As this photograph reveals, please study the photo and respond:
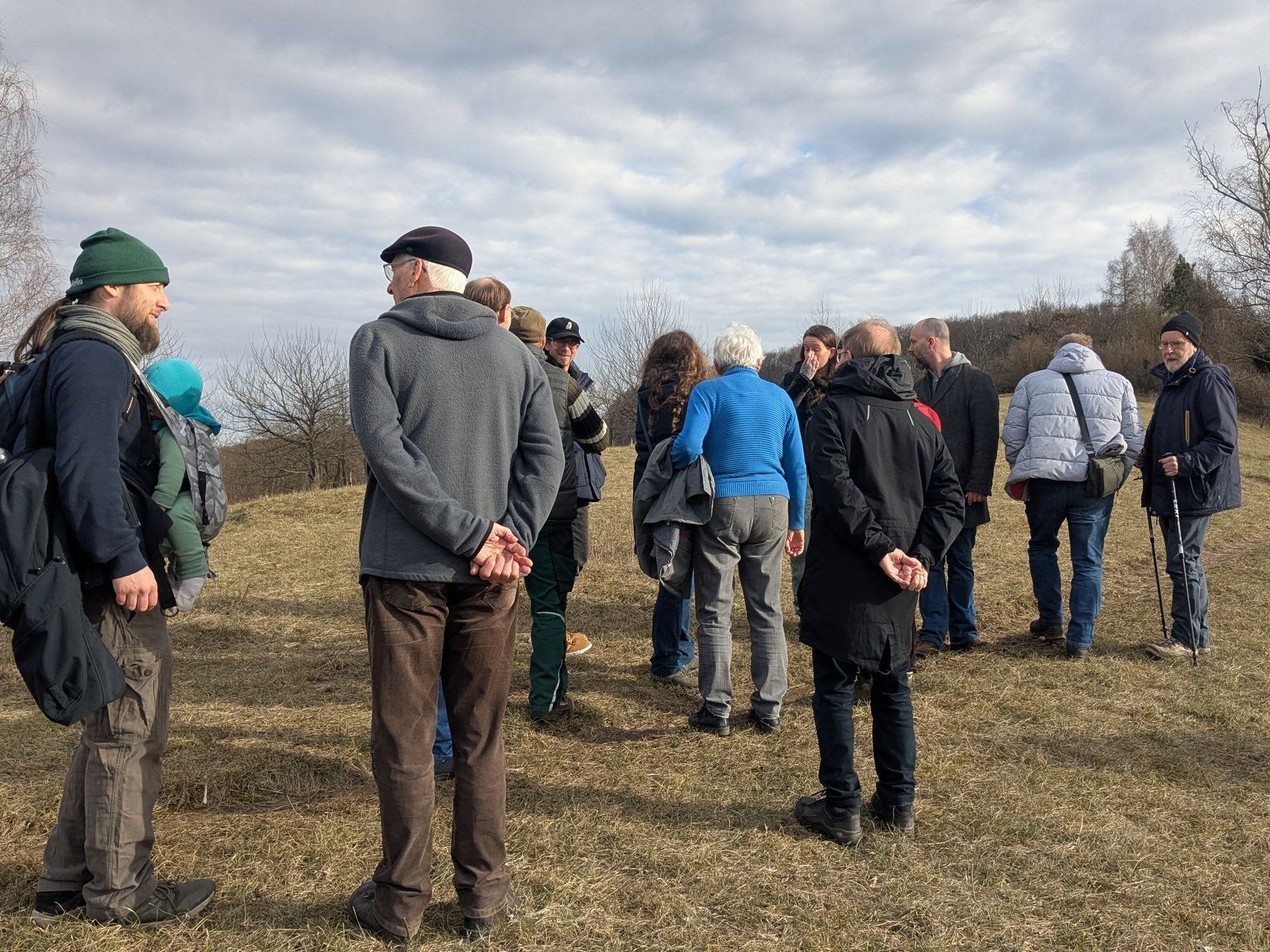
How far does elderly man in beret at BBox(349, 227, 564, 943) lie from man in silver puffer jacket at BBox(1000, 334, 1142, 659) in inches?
160

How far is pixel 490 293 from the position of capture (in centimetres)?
367

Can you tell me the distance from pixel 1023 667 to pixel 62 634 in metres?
5.18

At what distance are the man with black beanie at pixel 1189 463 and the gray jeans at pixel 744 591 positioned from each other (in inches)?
114

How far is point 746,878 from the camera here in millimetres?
3021

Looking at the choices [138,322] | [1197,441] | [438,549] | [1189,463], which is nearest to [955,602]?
[1189,463]

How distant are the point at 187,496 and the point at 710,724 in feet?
9.20

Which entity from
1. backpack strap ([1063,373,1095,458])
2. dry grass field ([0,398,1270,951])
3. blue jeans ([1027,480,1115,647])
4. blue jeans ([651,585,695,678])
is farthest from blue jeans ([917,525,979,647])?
blue jeans ([651,585,695,678])

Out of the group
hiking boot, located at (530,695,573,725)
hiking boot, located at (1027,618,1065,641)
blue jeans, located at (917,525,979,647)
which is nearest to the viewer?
hiking boot, located at (530,695,573,725)

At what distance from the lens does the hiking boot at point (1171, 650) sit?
222 inches

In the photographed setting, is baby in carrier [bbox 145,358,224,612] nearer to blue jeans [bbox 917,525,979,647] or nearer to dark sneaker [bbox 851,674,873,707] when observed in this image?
dark sneaker [bbox 851,674,873,707]

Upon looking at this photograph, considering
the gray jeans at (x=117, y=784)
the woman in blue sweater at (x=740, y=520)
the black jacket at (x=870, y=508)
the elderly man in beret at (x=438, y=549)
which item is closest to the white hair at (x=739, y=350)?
the woman in blue sweater at (x=740, y=520)

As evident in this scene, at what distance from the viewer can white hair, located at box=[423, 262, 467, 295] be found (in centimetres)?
266

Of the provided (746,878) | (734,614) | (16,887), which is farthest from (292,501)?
(746,878)

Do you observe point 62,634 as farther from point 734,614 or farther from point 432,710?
point 734,614
